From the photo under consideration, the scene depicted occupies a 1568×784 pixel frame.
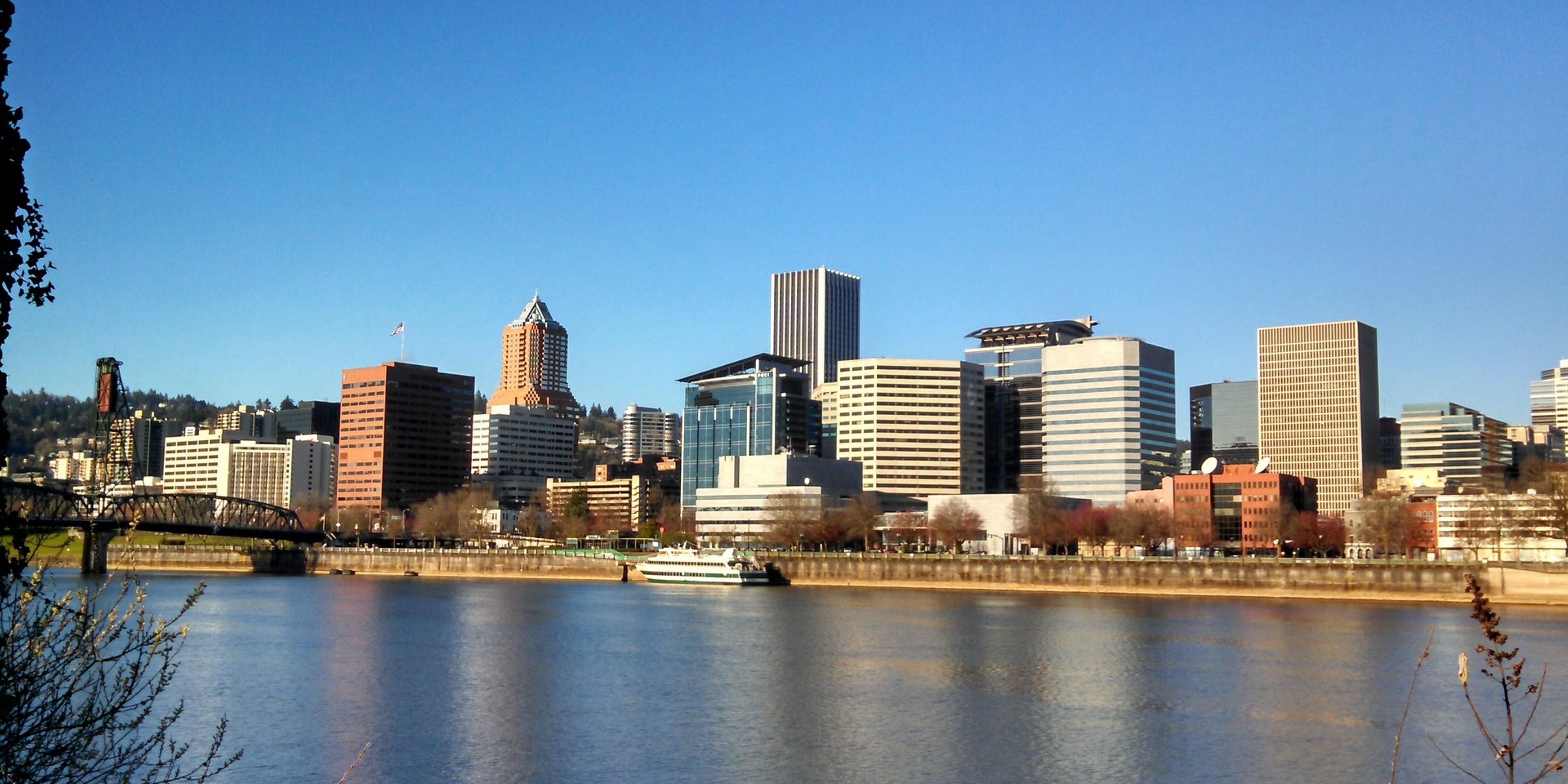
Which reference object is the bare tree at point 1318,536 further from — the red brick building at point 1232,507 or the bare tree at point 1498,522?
the bare tree at point 1498,522

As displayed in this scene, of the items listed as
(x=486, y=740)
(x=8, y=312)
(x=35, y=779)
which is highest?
(x=8, y=312)

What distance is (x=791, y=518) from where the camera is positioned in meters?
175

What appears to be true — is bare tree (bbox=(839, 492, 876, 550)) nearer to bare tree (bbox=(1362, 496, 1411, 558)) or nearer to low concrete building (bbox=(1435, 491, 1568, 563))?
bare tree (bbox=(1362, 496, 1411, 558))

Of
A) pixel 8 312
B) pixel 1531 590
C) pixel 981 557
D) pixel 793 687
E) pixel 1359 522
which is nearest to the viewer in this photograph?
pixel 8 312

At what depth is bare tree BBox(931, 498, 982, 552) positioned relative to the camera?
6496 inches

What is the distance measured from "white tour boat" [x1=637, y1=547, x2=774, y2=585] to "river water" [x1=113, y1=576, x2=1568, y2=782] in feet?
144

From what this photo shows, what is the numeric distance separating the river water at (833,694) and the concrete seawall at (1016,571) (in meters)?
16.7

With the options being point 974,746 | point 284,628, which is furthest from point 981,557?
point 974,746

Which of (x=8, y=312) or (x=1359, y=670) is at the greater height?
(x=8, y=312)

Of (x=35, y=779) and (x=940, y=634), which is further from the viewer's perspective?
(x=940, y=634)

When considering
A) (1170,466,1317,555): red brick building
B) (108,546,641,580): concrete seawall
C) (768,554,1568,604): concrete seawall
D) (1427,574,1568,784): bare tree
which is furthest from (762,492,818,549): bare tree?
(1427,574,1568,784): bare tree

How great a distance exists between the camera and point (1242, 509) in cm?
16450

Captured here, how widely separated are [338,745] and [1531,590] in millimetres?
94195

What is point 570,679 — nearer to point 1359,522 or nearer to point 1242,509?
point 1242,509
